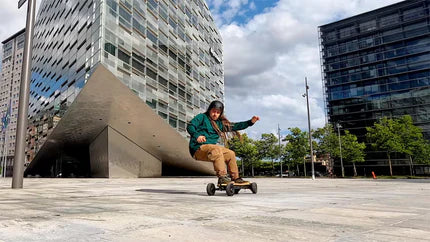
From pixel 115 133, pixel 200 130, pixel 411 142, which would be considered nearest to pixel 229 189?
pixel 200 130

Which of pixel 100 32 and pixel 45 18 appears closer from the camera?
pixel 100 32

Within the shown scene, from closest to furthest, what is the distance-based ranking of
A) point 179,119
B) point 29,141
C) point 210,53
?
point 179,119 → point 29,141 → point 210,53

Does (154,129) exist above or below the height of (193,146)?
above

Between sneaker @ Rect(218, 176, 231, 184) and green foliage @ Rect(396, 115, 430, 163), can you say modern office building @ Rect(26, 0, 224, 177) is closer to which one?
sneaker @ Rect(218, 176, 231, 184)

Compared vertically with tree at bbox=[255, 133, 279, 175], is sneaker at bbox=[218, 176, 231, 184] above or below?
below

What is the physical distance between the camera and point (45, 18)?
43.9 meters

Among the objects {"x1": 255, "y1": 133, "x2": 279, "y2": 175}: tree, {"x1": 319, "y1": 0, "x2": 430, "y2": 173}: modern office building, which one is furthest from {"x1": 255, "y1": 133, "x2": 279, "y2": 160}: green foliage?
{"x1": 319, "y1": 0, "x2": 430, "y2": 173}: modern office building

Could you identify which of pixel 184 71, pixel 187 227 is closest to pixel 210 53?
pixel 184 71

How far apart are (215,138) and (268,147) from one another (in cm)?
4456

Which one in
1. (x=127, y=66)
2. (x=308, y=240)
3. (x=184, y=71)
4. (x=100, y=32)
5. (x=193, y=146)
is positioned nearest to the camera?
(x=308, y=240)

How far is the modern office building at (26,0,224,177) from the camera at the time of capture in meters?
22.9

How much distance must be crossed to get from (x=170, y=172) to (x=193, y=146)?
38505 mm

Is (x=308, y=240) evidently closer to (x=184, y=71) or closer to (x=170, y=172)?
(x=184, y=71)

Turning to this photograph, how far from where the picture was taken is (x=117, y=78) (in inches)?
858
